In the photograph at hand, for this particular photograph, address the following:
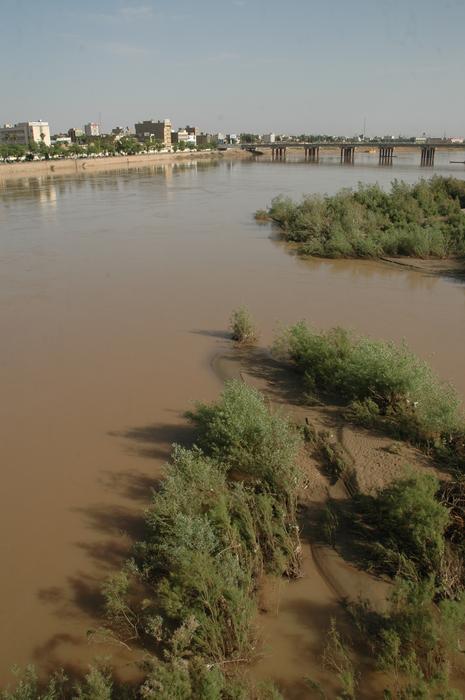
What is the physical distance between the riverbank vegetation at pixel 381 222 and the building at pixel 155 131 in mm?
122101

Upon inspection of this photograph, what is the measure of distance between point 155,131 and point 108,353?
149 meters

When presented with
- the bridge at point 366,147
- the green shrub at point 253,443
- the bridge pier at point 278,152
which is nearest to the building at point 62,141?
the bridge at point 366,147

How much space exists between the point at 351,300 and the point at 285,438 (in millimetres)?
8008

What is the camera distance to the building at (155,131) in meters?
139

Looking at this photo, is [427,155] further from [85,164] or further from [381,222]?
[381,222]

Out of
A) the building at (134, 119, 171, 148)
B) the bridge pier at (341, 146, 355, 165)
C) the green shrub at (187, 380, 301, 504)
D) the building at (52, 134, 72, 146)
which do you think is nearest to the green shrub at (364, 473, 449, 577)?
the green shrub at (187, 380, 301, 504)

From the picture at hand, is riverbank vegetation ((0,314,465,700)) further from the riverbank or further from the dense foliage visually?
the riverbank

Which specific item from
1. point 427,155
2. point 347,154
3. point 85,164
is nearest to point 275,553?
point 85,164

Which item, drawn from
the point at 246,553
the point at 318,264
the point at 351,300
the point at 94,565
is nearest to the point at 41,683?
the point at 94,565

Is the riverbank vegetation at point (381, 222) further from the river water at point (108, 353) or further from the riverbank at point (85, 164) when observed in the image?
the riverbank at point (85, 164)

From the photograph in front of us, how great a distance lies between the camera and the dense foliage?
5.88 metres

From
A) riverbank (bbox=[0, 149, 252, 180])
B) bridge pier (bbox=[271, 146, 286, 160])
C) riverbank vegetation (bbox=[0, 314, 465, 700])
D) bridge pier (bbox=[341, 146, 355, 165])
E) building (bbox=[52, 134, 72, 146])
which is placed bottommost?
riverbank vegetation (bbox=[0, 314, 465, 700])

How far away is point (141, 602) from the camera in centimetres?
423

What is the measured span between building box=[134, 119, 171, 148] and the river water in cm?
12460
